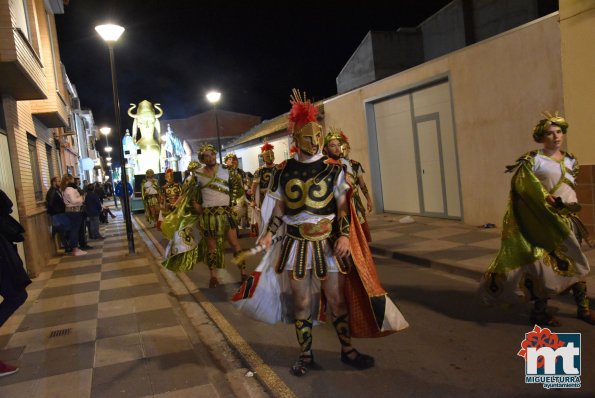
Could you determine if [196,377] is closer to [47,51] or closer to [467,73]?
[467,73]

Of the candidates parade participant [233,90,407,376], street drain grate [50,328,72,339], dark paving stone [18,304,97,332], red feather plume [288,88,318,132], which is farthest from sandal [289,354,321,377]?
dark paving stone [18,304,97,332]

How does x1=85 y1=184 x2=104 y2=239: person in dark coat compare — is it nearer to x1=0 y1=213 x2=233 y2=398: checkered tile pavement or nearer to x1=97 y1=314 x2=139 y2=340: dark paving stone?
x1=0 y1=213 x2=233 y2=398: checkered tile pavement

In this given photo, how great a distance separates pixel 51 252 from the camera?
11.9m

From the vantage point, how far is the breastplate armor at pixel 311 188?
380 centimetres

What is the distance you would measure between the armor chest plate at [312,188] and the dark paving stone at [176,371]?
158 cm

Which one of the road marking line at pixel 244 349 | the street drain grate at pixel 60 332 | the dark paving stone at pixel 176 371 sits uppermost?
the street drain grate at pixel 60 332

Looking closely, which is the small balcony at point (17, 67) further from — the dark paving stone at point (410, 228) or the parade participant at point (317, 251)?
the dark paving stone at point (410, 228)

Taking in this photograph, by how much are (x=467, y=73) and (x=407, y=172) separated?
3.45 meters

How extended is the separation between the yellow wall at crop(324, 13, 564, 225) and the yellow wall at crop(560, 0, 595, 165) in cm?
29

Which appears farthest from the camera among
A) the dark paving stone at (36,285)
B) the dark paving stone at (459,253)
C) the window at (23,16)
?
the window at (23,16)

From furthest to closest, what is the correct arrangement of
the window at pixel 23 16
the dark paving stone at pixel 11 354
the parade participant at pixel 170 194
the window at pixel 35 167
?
1. the parade participant at pixel 170 194
2. the window at pixel 35 167
3. the window at pixel 23 16
4. the dark paving stone at pixel 11 354

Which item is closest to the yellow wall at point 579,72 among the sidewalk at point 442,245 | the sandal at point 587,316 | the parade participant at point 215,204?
the sidewalk at point 442,245

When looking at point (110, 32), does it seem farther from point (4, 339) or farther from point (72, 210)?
point (4, 339)

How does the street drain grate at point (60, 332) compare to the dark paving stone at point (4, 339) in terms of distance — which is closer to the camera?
the dark paving stone at point (4, 339)
